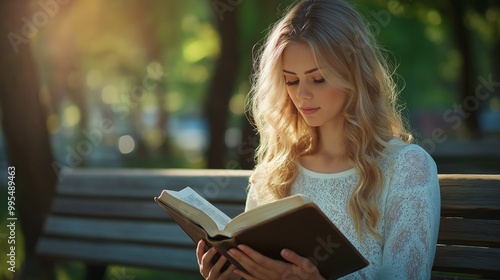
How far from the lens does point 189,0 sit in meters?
16.7

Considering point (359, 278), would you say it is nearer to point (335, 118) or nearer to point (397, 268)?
point (397, 268)

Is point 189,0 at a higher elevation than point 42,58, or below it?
higher

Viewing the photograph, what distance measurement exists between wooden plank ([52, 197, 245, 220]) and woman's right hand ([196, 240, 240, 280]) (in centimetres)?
179

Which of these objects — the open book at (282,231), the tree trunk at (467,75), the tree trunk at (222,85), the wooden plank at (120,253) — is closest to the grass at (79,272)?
the wooden plank at (120,253)

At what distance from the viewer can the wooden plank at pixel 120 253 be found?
14.7 ft

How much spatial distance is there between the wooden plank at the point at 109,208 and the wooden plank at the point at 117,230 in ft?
0.13

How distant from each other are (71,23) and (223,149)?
1184cm

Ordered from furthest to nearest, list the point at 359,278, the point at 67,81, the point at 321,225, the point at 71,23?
the point at 67,81, the point at 71,23, the point at 359,278, the point at 321,225

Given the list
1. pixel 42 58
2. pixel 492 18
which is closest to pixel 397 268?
pixel 492 18

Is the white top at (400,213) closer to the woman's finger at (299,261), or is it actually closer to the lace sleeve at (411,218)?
the lace sleeve at (411,218)

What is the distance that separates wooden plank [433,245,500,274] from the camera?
318 centimetres

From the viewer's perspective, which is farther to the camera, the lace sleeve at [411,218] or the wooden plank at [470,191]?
the wooden plank at [470,191]

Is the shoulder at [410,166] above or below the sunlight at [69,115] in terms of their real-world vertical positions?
above

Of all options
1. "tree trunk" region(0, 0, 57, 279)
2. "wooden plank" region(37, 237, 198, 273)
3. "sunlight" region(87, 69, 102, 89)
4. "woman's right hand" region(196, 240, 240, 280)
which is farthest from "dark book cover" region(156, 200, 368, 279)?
"sunlight" region(87, 69, 102, 89)
